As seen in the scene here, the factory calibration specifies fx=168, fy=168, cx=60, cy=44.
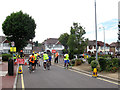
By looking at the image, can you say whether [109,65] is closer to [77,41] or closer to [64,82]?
[64,82]

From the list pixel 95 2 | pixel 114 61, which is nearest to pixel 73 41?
pixel 95 2

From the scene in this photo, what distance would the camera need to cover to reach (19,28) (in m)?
46.8

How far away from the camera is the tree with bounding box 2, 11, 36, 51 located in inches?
1836

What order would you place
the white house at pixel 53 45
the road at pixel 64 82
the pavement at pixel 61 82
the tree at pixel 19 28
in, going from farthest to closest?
the white house at pixel 53 45, the tree at pixel 19 28, the road at pixel 64 82, the pavement at pixel 61 82

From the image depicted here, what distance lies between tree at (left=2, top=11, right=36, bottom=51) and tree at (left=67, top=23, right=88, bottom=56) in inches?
1077

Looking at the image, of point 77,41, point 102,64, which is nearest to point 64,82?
point 102,64

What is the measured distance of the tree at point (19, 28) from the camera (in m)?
46.6

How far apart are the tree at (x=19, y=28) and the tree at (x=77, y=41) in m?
27.4

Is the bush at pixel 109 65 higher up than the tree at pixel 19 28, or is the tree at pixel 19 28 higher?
the tree at pixel 19 28

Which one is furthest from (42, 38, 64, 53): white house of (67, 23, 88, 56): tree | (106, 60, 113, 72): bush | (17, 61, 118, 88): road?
(17, 61, 118, 88): road

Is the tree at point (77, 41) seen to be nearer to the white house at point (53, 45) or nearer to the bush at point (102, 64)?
the bush at point (102, 64)

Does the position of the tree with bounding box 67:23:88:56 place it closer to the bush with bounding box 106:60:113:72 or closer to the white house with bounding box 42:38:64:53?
the bush with bounding box 106:60:113:72

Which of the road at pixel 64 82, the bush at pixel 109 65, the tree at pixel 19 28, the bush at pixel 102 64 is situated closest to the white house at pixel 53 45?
the tree at pixel 19 28

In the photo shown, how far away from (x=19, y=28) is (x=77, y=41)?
2911cm
